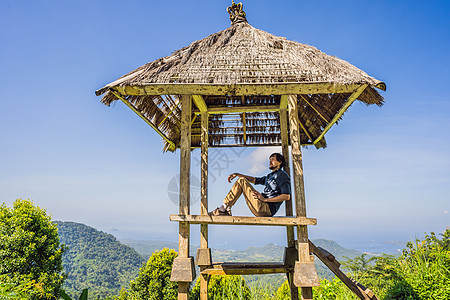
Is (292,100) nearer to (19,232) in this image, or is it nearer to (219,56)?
(219,56)

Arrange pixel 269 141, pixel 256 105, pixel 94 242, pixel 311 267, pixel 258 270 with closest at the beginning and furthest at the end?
pixel 311 267 → pixel 258 270 → pixel 256 105 → pixel 269 141 → pixel 94 242

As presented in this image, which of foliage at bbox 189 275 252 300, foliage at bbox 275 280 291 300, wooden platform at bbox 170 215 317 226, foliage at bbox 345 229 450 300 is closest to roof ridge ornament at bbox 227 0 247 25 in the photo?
wooden platform at bbox 170 215 317 226

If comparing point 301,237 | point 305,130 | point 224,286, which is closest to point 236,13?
point 305,130

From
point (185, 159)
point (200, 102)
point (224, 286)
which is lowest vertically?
point (224, 286)

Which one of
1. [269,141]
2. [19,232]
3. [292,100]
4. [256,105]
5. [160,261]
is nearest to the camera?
[292,100]

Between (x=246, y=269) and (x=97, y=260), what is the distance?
116 ft

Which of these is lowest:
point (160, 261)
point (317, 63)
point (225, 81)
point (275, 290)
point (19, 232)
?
point (275, 290)

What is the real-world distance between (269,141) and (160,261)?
4844mm

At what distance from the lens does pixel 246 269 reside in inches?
174

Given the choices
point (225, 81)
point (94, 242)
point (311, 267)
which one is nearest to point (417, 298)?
point (311, 267)

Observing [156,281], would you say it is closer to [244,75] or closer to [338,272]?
[338,272]

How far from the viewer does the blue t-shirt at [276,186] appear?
398 cm

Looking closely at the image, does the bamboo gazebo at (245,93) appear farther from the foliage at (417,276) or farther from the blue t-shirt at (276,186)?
the foliage at (417,276)

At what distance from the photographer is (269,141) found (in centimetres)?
605
